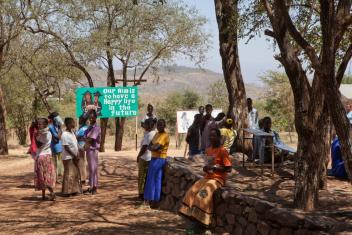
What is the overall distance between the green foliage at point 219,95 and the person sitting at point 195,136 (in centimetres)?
2899

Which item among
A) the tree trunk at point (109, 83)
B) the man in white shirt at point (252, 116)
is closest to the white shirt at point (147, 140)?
the man in white shirt at point (252, 116)

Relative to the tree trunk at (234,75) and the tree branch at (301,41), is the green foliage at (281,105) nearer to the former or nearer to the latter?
the tree trunk at (234,75)

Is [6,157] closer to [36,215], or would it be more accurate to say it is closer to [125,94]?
[125,94]

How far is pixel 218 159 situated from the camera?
7.13 meters

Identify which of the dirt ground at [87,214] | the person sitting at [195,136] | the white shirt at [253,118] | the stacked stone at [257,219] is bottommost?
the dirt ground at [87,214]

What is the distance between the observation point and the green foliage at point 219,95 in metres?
42.1

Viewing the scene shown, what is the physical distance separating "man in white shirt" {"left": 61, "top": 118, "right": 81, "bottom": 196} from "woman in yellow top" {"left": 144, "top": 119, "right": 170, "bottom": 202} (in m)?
1.86

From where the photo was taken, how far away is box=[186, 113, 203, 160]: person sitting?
12.7 meters

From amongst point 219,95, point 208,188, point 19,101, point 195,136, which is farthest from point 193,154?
point 219,95

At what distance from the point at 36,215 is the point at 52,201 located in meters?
1.23

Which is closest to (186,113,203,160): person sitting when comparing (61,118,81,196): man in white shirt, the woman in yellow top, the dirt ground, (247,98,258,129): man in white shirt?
(247,98,258,129): man in white shirt

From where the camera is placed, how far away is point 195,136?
12789 mm

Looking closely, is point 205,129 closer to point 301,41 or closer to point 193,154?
point 193,154

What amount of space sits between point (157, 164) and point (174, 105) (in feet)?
112
